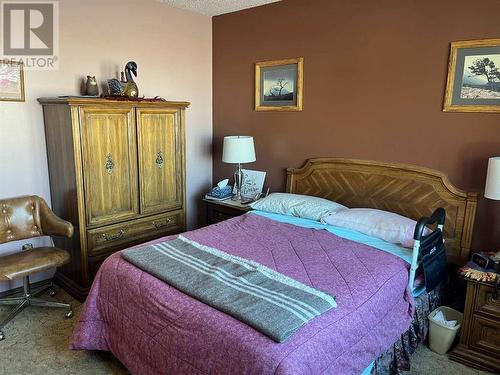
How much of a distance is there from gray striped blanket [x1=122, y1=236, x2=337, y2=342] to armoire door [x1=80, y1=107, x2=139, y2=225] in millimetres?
918

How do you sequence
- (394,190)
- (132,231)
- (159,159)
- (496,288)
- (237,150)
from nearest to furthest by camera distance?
1. (496,288)
2. (394,190)
3. (132,231)
4. (159,159)
5. (237,150)

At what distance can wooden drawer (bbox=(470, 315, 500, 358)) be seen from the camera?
7.51ft

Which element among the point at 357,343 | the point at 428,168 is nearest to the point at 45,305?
the point at 357,343

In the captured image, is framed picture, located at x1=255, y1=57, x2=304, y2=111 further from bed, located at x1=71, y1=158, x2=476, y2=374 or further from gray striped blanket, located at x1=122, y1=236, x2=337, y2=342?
gray striped blanket, located at x1=122, y1=236, x2=337, y2=342

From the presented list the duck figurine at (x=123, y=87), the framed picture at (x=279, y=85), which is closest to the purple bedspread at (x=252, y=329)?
the duck figurine at (x=123, y=87)

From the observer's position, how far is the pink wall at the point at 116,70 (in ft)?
10.0

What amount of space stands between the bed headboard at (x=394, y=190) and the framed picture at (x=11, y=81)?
2433 mm

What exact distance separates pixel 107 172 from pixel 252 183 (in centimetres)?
156

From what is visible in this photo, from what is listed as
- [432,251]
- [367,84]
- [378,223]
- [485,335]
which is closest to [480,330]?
[485,335]

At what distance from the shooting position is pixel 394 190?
10.1 feet

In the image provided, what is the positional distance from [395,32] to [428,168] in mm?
1105

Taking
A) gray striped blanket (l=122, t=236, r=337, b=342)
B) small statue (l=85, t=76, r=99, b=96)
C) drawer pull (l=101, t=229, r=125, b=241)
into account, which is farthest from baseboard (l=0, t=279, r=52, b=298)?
small statue (l=85, t=76, r=99, b=96)

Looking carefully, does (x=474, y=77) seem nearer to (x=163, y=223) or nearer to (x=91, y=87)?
(x=163, y=223)

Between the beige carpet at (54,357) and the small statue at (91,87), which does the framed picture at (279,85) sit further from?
the beige carpet at (54,357)
